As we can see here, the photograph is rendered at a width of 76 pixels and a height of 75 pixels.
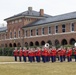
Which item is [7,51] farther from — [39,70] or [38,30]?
[39,70]

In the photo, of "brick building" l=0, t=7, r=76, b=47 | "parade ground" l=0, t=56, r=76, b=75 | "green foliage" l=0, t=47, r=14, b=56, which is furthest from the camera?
"green foliage" l=0, t=47, r=14, b=56

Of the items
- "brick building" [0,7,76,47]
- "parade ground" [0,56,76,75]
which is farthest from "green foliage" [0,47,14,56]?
"parade ground" [0,56,76,75]

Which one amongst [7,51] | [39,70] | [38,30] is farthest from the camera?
[38,30]

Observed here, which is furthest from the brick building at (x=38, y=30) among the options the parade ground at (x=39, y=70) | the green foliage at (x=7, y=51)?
the parade ground at (x=39, y=70)

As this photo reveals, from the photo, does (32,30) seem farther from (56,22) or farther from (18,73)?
(18,73)

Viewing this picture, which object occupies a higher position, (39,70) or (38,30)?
(38,30)

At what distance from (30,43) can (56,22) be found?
37.8 ft

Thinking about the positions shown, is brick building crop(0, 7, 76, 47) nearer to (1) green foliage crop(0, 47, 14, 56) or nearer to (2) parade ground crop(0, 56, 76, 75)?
(1) green foliage crop(0, 47, 14, 56)

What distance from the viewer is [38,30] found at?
2408 inches

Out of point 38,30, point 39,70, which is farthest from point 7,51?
point 39,70

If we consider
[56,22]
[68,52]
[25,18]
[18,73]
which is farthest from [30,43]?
[18,73]

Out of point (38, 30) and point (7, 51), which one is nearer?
point (7, 51)

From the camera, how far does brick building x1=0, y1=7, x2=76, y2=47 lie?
172 ft

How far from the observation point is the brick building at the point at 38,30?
52.5m
